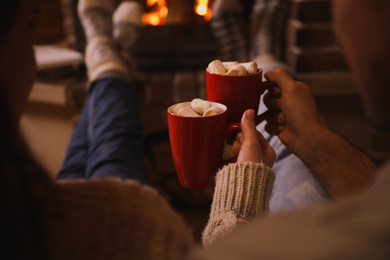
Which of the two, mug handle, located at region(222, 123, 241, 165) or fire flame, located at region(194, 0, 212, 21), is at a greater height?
mug handle, located at region(222, 123, 241, 165)

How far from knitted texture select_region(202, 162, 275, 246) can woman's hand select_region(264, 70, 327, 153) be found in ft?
0.49

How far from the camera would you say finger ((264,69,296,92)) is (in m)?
0.62

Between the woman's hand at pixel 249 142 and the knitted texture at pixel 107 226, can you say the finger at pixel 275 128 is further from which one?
the knitted texture at pixel 107 226

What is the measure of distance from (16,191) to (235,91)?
32 centimetres

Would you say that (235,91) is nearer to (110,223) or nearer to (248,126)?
(248,126)

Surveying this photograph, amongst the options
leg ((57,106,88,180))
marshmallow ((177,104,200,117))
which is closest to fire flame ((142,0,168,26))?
leg ((57,106,88,180))

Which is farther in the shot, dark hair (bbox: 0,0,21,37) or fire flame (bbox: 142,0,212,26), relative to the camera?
fire flame (bbox: 142,0,212,26)

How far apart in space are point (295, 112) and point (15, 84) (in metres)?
0.42

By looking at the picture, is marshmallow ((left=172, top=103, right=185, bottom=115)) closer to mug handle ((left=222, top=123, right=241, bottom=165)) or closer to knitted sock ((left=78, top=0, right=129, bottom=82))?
mug handle ((left=222, top=123, right=241, bottom=165))

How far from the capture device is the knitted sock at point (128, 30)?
4.86 feet

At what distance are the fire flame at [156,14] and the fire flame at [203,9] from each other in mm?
138

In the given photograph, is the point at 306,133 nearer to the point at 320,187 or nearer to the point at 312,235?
the point at 320,187

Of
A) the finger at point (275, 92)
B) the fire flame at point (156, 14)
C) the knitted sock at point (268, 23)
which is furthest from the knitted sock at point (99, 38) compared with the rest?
the finger at point (275, 92)

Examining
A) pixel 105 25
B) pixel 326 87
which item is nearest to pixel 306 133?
pixel 326 87
